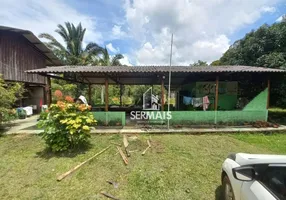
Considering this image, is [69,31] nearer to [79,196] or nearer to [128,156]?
[128,156]

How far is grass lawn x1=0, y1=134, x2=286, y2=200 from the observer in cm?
316

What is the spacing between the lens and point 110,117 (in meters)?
7.93

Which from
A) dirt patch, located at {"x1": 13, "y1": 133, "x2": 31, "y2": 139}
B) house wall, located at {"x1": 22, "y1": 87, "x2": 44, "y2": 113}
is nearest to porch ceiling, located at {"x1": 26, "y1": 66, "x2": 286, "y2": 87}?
dirt patch, located at {"x1": 13, "y1": 133, "x2": 31, "y2": 139}

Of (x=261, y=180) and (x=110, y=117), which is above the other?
(x=261, y=180)

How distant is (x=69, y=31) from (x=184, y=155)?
1845 cm

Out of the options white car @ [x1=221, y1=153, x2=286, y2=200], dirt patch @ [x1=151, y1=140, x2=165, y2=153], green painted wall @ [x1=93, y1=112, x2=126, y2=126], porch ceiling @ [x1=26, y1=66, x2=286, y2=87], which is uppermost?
porch ceiling @ [x1=26, y1=66, x2=286, y2=87]

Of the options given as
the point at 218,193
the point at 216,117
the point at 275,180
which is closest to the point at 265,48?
the point at 216,117

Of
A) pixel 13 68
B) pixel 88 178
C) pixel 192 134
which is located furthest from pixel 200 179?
pixel 13 68

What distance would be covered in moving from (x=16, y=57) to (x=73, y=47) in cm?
752

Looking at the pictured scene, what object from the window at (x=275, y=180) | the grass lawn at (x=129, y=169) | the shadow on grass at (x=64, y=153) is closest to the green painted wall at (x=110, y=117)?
the grass lawn at (x=129, y=169)

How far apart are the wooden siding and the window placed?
499 inches

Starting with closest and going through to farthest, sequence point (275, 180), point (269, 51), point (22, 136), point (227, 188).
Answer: point (275, 180)
point (227, 188)
point (22, 136)
point (269, 51)

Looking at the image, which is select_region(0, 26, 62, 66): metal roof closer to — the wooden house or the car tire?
the wooden house

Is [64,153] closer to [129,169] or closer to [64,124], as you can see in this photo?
[64,124]
